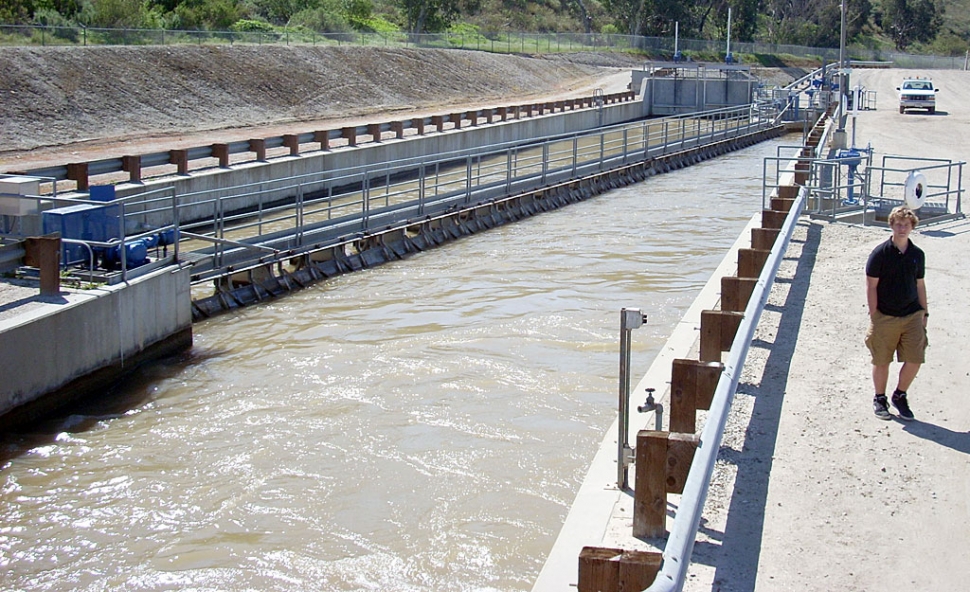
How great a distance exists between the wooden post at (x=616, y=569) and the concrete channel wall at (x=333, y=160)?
11710 mm

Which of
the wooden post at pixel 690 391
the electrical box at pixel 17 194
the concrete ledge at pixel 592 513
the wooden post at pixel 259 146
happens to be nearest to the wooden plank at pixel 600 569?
the concrete ledge at pixel 592 513

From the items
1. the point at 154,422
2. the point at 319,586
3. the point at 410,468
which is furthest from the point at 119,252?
the point at 319,586

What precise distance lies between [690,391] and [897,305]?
7.72ft

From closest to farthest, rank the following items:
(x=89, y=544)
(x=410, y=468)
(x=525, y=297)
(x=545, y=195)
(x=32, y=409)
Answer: (x=89, y=544) < (x=410, y=468) < (x=32, y=409) < (x=525, y=297) < (x=545, y=195)

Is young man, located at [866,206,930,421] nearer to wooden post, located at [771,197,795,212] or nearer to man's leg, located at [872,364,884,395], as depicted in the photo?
man's leg, located at [872,364,884,395]

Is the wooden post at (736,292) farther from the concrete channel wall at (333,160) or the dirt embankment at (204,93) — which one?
the dirt embankment at (204,93)

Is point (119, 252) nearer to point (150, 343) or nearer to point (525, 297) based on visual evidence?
point (150, 343)

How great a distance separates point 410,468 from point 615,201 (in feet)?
66.8

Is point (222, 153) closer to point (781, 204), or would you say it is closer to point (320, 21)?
point (781, 204)

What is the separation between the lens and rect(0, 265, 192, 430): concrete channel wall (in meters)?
11.4

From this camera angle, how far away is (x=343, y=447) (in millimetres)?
11336

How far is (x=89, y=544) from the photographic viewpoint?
9.30m

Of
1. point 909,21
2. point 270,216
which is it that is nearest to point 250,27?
point 270,216

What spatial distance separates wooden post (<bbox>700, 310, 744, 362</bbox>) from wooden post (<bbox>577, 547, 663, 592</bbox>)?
405cm
